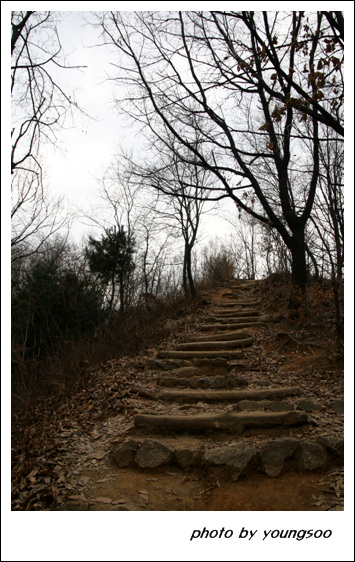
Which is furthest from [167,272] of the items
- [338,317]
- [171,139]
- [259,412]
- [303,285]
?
[259,412]

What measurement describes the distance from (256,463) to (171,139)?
9.04 meters

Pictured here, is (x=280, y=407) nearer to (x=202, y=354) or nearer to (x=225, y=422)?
(x=225, y=422)

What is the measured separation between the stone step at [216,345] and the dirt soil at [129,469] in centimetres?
126

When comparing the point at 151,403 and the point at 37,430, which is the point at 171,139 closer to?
the point at 151,403

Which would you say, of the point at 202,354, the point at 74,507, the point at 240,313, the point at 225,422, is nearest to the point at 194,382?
the point at 202,354

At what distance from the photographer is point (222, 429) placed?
372 centimetres

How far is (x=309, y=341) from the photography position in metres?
6.79

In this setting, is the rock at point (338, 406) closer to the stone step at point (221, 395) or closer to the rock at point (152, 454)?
the stone step at point (221, 395)

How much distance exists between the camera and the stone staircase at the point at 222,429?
3.11 metres

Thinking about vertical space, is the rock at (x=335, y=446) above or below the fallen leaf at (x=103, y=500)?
above

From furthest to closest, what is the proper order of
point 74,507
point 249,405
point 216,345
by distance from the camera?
point 216,345
point 249,405
point 74,507

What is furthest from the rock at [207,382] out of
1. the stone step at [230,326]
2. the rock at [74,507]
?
the stone step at [230,326]

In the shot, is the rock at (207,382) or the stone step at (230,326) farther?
the stone step at (230,326)

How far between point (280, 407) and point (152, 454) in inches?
62.3
